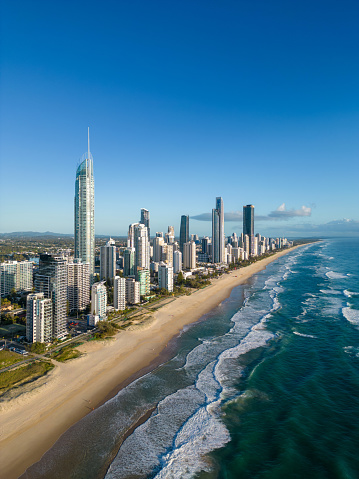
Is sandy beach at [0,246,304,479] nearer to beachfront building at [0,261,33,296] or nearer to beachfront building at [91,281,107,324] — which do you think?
beachfront building at [91,281,107,324]

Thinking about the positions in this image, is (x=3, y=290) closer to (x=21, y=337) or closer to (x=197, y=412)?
(x=21, y=337)

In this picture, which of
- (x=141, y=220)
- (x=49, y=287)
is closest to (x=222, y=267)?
(x=141, y=220)

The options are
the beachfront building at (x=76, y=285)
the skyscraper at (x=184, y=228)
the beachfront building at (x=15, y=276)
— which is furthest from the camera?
the skyscraper at (x=184, y=228)

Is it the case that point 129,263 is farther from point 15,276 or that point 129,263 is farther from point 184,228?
point 184,228

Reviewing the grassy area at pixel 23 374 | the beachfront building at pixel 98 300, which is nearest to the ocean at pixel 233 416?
the grassy area at pixel 23 374

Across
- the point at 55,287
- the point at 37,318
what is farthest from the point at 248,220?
the point at 37,318

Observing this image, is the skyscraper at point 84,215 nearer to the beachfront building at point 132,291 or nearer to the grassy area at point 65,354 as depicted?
the beachfront building at point 132,291

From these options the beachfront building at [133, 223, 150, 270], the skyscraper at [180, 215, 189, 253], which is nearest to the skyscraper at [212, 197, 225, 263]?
the skyscraper at [180, 215, 189, 253]
